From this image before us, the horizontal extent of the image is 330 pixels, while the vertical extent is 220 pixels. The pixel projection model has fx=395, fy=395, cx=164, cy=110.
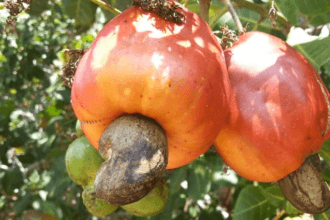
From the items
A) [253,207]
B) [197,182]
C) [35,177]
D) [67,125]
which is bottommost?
[35,177]

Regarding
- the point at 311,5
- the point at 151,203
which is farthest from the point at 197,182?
the point at 311,5

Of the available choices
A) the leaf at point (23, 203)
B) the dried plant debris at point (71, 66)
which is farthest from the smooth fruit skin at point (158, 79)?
the leaf at point (23, 203)

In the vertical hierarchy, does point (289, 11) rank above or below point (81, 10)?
above

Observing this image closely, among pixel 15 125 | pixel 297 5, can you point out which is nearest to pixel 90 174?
pixel 297 5

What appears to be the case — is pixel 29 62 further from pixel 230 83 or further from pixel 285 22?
pixel 230 83

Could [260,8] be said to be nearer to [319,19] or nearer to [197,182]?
[319,19]

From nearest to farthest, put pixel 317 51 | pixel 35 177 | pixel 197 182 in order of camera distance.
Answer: pixel 317 51
pixel 197 182
pixel 35 177
